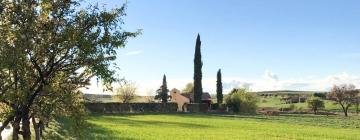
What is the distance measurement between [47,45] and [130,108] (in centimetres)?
7623

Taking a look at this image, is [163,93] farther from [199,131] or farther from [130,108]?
[199,131]

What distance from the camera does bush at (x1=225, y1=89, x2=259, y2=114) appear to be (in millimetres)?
98625

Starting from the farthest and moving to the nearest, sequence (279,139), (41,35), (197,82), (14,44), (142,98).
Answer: (142,98) → (197,82) → (279,139) → (41,35) → (14,44)

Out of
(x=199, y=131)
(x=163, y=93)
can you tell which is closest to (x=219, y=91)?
(x=163, y=93)

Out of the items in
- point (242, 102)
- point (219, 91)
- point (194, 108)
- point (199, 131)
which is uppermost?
point (219, 91)

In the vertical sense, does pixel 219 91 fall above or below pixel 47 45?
above

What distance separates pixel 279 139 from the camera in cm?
3728

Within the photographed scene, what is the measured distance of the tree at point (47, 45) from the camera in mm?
11828

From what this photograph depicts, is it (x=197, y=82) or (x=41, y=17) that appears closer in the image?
(x=41, y=17)

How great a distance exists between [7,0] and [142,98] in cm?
12139

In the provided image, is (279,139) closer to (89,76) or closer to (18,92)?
(89,76)

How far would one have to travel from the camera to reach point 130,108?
87.9 meters

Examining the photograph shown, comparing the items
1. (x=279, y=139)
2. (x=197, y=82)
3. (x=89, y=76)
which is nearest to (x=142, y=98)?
(x=197, y=82)

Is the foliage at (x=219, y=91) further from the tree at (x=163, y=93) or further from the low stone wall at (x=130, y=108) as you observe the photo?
the low stone wall at (x=130, y=108)
